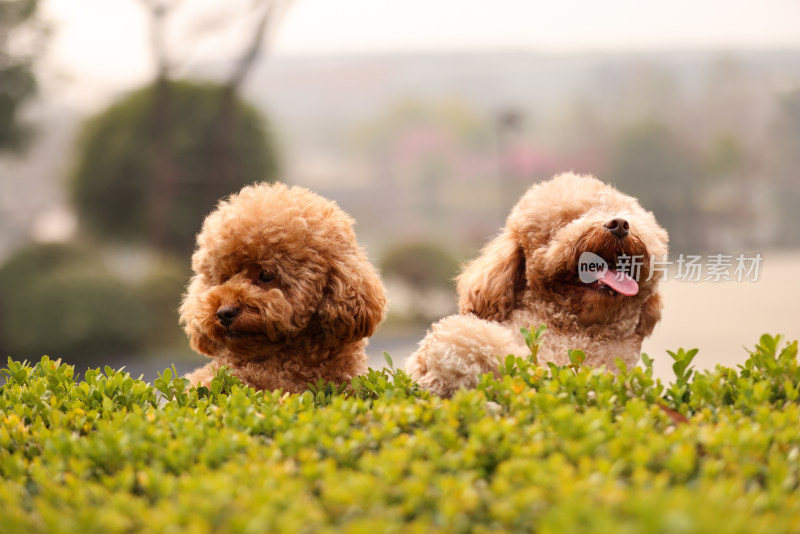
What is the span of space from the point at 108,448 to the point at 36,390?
678 millimetres

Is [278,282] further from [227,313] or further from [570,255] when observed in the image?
[570,255]

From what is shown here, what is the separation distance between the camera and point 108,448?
5.90 ft

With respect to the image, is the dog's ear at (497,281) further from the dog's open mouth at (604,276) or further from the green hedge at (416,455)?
the green hedge at (416,455)

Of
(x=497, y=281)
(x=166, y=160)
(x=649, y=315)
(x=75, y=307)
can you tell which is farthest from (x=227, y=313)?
(x=166, y=160)

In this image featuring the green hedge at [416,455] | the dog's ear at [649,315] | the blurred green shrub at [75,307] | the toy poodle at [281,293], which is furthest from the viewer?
A: the blurred green shrub at [75,307]

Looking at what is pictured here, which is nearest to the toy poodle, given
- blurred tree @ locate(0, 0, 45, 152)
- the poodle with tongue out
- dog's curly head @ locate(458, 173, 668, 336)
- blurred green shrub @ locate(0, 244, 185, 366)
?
the poodle with tongue out

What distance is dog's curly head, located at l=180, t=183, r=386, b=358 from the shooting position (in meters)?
2.39

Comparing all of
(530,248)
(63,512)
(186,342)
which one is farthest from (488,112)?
(63,512)

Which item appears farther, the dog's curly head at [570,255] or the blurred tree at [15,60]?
the blurred tree at [15,60]

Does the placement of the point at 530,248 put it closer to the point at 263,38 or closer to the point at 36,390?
the point at 36,390

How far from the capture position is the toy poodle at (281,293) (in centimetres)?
240

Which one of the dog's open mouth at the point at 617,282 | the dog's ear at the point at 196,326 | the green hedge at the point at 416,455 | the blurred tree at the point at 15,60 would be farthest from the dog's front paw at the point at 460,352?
the blurred tree at the point at 15,60

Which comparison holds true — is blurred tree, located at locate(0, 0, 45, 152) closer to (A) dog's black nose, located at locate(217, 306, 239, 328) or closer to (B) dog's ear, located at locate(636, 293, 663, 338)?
(A) dog's black nose, located at locate(217, 306, 239, 328)

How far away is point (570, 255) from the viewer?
242 centimetres
